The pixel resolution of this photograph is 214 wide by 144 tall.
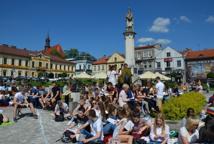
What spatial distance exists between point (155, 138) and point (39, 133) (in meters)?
4.62

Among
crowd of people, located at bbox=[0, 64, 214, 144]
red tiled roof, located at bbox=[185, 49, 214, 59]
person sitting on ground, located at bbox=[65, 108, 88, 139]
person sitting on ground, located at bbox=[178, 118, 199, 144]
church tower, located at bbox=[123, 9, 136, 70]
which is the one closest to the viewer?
person sitting on ground, located at bbox=[178, 118, 199, 144]

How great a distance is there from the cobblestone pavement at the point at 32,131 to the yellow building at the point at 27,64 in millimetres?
56885

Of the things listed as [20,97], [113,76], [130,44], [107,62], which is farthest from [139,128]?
[107,62]

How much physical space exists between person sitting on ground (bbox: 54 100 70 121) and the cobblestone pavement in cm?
32

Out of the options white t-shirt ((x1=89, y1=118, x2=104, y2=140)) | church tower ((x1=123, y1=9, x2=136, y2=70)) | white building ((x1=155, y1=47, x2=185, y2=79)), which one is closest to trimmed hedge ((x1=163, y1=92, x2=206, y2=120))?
white t-shirt ((x1=89, y1=118, x2=104, y2=140))

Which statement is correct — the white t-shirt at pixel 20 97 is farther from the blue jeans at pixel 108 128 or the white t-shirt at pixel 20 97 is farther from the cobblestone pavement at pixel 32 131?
the blue jeans at pixel 108 128

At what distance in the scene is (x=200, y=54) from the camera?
6625 cm

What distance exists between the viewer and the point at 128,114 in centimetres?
778

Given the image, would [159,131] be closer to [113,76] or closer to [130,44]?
[113,76]

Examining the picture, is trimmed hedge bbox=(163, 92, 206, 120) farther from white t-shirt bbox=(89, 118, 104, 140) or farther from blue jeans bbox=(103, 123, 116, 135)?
white t-shirt bbox=(89, 118, 104, 140)

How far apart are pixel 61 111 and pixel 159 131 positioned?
6420 millimetres

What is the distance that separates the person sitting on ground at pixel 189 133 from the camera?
5.89 m

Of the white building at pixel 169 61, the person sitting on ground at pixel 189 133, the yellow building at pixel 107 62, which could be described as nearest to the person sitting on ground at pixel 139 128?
the person sitting on ground at pixel 189 133

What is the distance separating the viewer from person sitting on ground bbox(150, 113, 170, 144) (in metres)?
6.89
